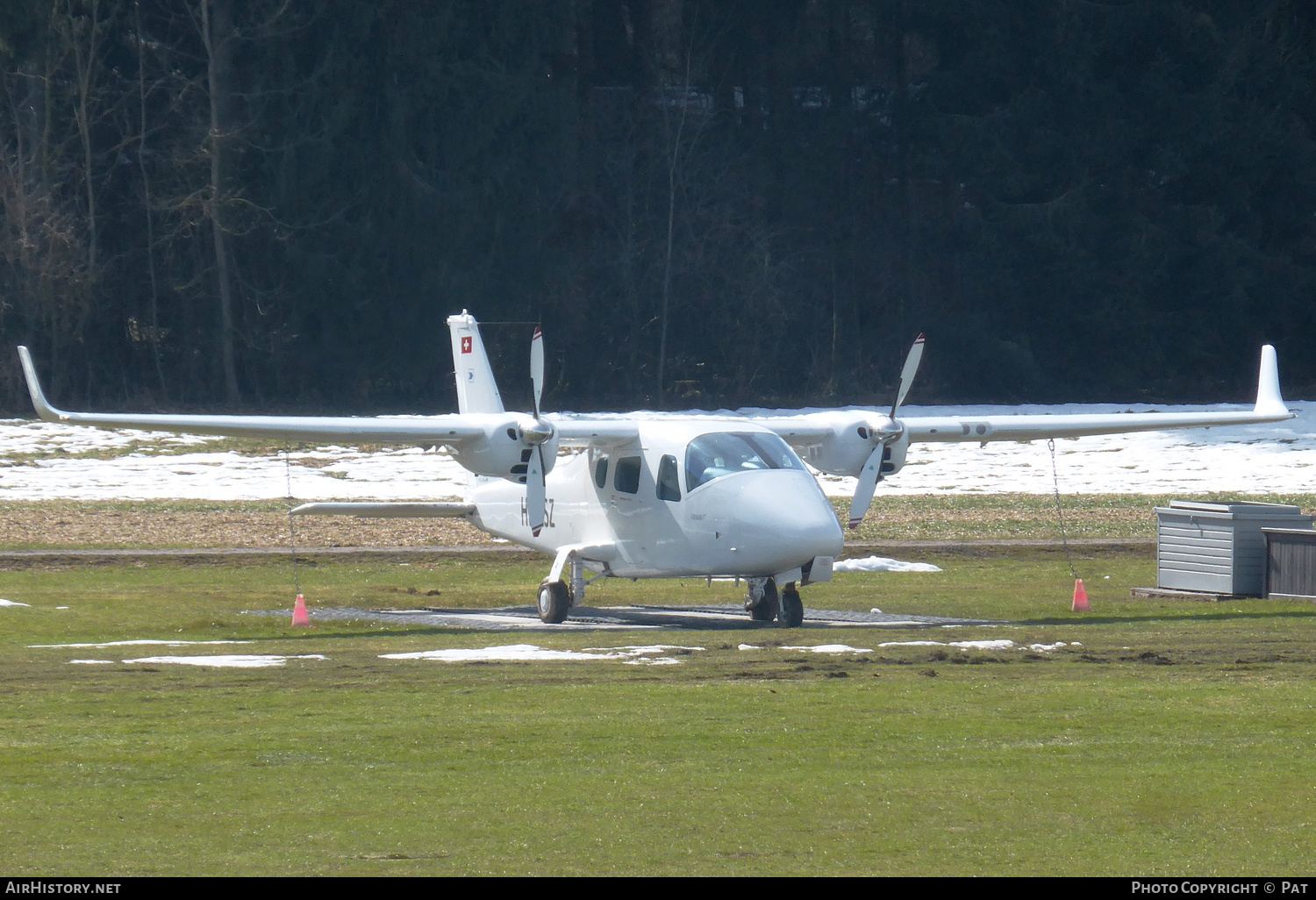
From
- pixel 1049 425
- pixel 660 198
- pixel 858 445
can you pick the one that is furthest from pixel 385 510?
pixel 660 198

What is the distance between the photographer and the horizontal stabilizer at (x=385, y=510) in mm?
22250

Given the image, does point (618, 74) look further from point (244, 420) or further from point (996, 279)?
point (244, 420)

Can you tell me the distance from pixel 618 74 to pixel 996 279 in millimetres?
15706

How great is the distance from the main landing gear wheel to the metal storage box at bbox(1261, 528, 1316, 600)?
9269mm

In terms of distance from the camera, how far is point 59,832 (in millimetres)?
7953

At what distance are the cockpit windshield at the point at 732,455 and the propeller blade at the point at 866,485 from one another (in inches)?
59.4

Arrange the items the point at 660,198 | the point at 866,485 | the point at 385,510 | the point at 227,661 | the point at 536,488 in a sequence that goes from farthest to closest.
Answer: the point at 660,198, the point at 385,510, the point at 866,485, the point at 536,488, the point at 227,661

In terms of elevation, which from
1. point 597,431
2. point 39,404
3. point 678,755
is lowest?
point 678,755

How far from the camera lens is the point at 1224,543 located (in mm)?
21250

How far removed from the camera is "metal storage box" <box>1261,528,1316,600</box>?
20453 millimetres

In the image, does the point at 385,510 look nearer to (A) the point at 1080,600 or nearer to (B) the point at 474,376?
(B) the point at 474,376

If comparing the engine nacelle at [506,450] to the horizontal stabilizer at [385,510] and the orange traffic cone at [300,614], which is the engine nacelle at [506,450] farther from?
the orange traffic cone at [300,614]

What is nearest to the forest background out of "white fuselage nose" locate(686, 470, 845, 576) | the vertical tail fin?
the vertical tail fin

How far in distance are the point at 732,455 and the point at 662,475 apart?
1056mm
